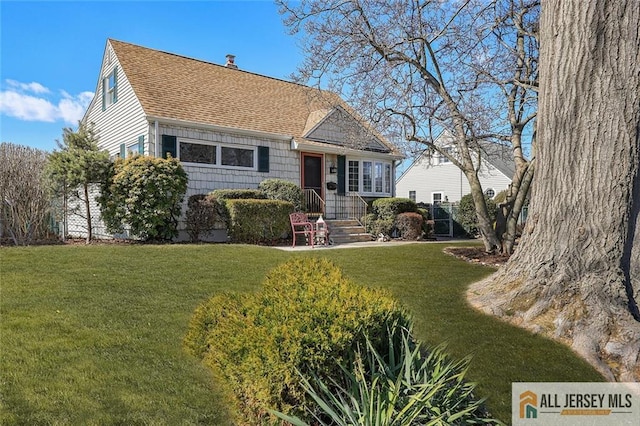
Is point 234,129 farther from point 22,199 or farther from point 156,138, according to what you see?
point 22,199

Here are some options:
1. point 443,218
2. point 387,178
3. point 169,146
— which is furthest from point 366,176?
point 169,146

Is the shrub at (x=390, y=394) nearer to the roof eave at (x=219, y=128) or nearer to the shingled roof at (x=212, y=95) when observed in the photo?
the shingled roof at (x=212, y=95)

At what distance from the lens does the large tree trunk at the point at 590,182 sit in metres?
3.83

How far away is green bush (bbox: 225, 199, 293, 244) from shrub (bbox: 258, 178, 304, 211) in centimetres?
96

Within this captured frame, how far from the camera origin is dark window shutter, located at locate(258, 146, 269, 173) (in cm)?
1295

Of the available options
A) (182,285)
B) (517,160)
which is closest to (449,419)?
(182,285)

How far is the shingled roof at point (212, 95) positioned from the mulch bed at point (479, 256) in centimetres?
548

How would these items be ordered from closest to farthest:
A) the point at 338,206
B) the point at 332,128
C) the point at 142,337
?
the point at 142,337 → the point at 332,128 → the point at 338,206

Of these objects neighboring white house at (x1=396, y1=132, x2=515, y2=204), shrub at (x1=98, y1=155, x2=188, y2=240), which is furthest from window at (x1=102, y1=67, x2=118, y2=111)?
neighboring white house at (x1=396, y1=132, x2=515, y2=204)

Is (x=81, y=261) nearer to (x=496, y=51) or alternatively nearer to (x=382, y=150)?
(x=496, y=51)

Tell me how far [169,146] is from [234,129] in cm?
204

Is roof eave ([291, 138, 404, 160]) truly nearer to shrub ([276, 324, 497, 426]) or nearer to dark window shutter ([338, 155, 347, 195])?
dark window shutter ([338, 155, 347, 195])

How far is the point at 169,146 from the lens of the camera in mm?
11188

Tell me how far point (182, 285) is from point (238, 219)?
188 inches
